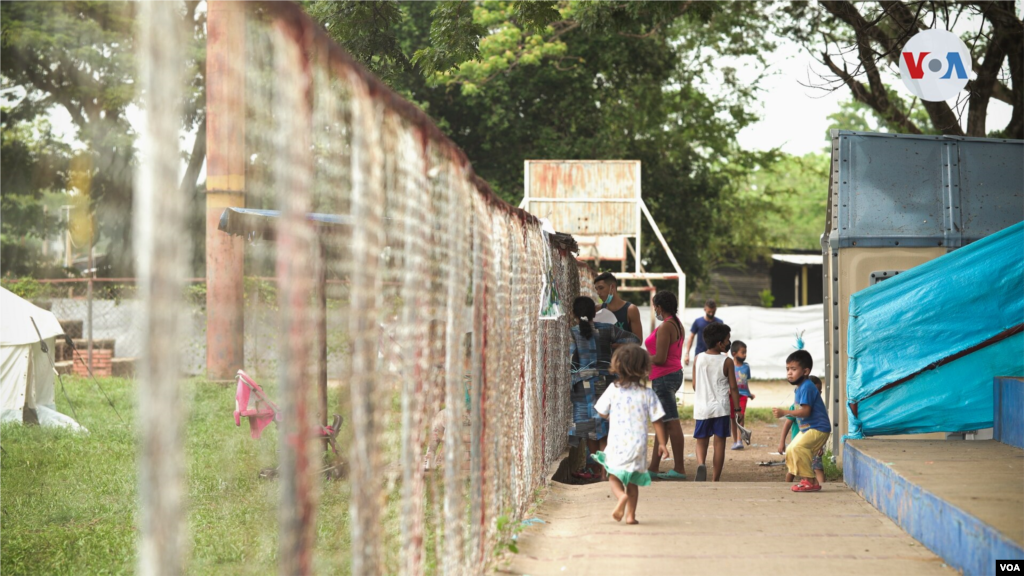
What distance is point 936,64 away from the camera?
27.1ft

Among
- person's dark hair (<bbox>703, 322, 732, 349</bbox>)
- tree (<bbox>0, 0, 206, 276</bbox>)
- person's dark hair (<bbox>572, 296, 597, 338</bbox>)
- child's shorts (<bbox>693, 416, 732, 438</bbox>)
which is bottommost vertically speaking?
child's shorts (<bbox>693, 416, 732, 438</bbox>)

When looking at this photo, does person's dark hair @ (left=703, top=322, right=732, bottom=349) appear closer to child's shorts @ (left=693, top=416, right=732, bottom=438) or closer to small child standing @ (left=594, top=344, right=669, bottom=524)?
child's shorts @ (left=693, top=416, right=732, bottom=438)

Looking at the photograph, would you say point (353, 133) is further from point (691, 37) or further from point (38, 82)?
point (691, 37)

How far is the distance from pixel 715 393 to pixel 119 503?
496 centimetres

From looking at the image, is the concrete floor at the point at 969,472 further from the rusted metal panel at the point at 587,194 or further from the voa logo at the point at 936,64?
the rusted metal panel at the point at 587,194

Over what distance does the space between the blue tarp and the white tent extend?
888 centimetres

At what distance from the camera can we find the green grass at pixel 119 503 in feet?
18.8

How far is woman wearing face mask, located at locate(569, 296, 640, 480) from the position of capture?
8.29 m

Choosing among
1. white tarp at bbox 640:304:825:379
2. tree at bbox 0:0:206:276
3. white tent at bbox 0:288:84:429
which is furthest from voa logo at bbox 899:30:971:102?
white tarp at bbox 640:304:825:379

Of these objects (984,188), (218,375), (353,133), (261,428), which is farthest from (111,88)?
(353,133)

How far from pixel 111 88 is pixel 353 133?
60.2 ft

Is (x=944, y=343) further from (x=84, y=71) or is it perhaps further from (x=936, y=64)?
(x=84, y=71)

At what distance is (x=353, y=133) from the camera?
2467mm

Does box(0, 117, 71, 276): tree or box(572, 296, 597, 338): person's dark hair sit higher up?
box(0, 117, 71, 276): tree
